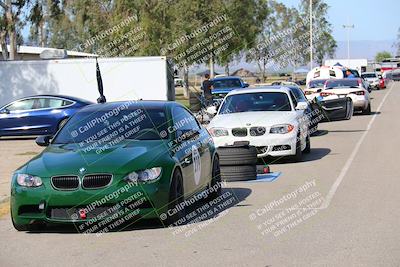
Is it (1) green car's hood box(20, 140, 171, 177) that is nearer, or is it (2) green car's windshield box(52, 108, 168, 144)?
(1) green car's hood box(20, 140, 171, 177)

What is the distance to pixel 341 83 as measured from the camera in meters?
30.4

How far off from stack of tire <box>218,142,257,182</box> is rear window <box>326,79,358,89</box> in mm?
18493

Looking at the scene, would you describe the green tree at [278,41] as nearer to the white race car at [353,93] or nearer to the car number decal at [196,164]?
the white race car at [353,93]

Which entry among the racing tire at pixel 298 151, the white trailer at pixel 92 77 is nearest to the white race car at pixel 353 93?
the white trailer at pixel 92 77

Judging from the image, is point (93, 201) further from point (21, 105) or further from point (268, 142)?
point (21, 105)

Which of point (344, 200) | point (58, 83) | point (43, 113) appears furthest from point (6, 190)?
point (58, 83)

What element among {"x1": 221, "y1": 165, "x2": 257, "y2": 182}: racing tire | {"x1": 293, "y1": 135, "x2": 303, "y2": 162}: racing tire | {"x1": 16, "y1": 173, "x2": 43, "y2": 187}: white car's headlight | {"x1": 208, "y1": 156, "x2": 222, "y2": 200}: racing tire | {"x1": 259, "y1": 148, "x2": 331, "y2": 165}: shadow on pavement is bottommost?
{"x1": 259, "y1": 148, "x2": 331, "y2": 165}: shadow on pavement

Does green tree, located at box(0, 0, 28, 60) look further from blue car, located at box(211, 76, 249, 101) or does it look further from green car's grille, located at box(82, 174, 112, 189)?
green car's grille, located at box(82, 174, 112, 189)

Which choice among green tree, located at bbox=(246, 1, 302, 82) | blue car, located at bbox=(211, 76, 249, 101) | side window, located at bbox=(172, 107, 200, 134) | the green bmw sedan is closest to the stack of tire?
side window, located at bbox=(172, 107, 200, 134)

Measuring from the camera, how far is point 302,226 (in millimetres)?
8281

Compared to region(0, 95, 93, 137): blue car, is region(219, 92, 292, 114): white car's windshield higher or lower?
higher

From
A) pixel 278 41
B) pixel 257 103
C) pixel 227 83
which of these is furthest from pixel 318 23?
pixel 257 103

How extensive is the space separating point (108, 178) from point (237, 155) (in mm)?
4356

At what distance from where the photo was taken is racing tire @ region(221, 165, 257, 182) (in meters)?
12.0
